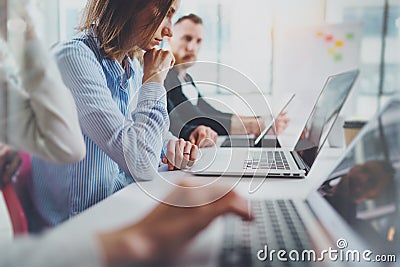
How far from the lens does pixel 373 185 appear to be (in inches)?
52.9

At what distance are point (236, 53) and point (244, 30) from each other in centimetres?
6

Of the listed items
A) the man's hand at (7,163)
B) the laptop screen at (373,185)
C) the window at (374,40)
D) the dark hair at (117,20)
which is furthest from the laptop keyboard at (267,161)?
the man's hand at (7,163)

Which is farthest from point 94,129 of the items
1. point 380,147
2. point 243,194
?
point 380,147

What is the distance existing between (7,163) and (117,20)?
0.40 metres

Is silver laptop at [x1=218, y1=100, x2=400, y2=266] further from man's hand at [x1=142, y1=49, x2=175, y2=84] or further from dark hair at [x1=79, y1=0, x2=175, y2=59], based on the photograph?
dark hair at [x1=79, y1=0, x2=175, y2=59]

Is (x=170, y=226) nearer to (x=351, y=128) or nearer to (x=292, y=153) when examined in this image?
(x=292, y=153)

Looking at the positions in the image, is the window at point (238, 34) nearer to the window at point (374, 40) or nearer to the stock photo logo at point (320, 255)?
the window at point (374, 40)

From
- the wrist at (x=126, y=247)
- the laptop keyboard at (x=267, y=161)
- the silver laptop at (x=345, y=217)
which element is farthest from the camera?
the laptop keyboard at (x=267, y=161)

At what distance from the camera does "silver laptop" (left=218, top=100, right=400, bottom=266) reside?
50.1 inches

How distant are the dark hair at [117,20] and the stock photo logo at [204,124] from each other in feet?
0.37

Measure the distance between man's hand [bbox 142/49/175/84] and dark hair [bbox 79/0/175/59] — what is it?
3 centimetres

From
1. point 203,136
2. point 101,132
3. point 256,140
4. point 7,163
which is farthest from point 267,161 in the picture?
point 7,163

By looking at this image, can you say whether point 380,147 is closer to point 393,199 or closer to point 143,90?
point 393,199

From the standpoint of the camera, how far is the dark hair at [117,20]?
4.41 feet
